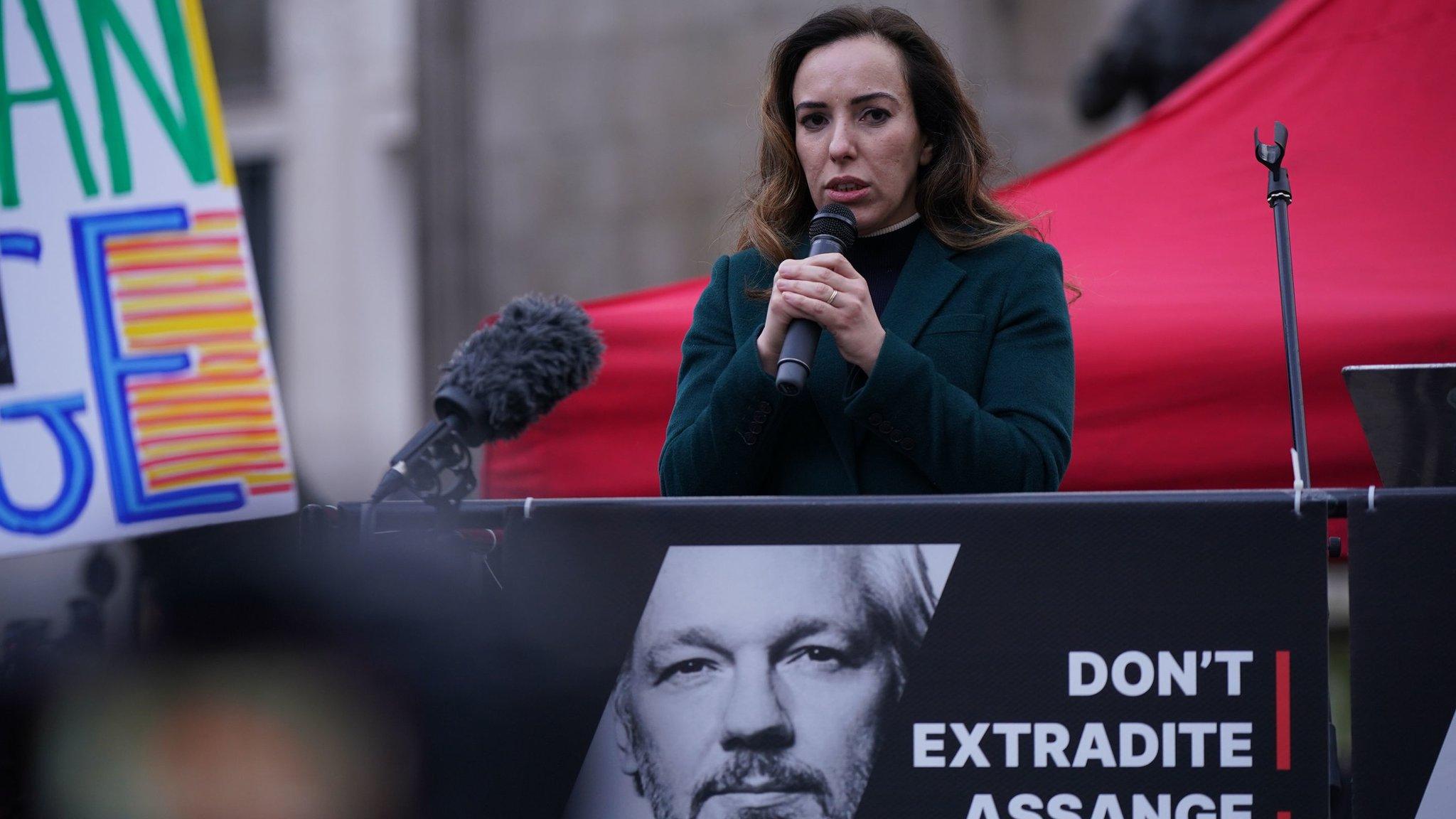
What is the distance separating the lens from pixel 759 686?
1916 millimetres

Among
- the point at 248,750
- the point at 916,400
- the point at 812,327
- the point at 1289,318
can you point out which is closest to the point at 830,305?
the point at 812,327

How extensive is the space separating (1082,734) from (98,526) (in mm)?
2723

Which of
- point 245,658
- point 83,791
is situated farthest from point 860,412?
point 83,791

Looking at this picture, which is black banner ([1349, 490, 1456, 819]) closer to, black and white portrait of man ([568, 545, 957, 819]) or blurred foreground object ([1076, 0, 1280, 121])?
black and white portrait of man ([568, 545, 957, 819])

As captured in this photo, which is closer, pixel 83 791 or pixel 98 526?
pixel 83 791

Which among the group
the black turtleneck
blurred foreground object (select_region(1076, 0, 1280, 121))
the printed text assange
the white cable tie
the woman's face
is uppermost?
blurred foreground object (select_region(1076, 0, 1280, 121))

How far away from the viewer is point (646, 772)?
→ 75.9 inches

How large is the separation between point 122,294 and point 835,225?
2.32 meters

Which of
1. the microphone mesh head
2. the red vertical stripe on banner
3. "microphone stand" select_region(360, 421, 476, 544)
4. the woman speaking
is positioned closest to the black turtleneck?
the woman speaking

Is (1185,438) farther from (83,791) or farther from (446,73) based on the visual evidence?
(446,73)

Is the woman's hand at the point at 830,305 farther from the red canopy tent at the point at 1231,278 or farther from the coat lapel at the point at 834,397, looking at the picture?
the red canopy tent at the point at 1231,278

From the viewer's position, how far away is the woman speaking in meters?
2.10

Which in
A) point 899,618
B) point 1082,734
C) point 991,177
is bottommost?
point 1082,734

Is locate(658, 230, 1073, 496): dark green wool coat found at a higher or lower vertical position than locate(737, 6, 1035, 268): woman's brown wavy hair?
lower
